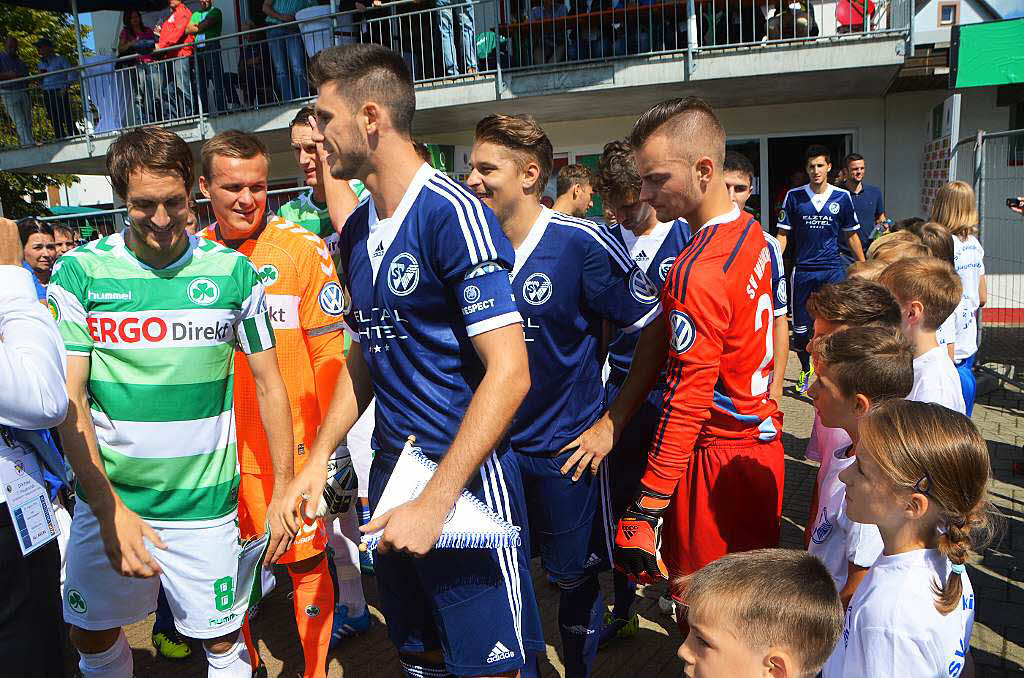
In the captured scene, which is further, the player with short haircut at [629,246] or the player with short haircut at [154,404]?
the player with short haircut at [629,246]

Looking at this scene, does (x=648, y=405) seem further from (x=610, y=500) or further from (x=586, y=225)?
(x=586, y=225)

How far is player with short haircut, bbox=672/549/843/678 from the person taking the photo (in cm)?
164

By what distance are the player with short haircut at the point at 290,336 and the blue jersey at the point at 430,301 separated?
1.05 meters

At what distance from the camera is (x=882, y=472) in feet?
6.23

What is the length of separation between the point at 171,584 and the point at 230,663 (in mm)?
379

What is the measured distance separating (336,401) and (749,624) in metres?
1.43

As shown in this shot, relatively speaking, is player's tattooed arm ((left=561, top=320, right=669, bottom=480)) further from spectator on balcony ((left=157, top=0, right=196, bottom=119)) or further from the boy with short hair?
spectator on balcony ((left=157, top=0, right=196, bottom=119))

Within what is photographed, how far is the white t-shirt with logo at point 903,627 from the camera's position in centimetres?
175

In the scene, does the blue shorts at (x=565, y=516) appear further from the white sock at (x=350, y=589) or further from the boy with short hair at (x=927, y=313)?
the white sock at (x=350, y=589)

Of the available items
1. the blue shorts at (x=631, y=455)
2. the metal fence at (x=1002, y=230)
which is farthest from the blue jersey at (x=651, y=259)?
the metal fence at (x=1002, y=230)

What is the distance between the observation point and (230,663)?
281cm

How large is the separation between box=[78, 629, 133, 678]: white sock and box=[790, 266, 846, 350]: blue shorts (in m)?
6.94

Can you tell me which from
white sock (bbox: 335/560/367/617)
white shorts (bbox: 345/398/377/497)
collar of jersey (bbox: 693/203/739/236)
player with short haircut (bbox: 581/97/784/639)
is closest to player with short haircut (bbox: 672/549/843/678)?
player with short haircut (bbox: 581/97/784/639)

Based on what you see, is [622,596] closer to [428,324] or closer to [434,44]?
[428,324]
